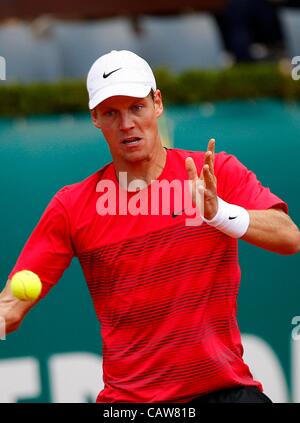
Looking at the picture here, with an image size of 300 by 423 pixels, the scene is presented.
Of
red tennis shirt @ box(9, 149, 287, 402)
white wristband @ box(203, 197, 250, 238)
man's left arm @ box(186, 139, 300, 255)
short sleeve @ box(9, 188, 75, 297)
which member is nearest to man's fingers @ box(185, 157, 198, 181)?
man's left arm @ box(186, 139, 300, 255)

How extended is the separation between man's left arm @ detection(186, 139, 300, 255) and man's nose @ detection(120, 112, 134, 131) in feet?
0.93

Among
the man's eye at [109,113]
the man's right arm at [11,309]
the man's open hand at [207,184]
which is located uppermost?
the man's eye at [109,113]

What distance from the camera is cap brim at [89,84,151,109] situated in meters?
3.23

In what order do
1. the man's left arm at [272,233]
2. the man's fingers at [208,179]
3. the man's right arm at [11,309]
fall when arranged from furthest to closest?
the man's right arm at [11,309], the man's left arm at [272,233], the man's fingers at [208,179]

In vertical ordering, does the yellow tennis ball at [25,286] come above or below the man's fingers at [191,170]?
below

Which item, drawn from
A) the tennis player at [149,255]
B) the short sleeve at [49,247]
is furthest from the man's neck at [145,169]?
the short sleeve at [49,247]

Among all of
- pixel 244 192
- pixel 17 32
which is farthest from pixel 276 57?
pixel 244 192

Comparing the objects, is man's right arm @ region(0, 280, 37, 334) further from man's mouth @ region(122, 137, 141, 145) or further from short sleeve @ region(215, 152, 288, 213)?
short sleeve @ region(215, 152, 288, 213)

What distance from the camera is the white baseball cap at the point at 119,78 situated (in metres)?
3.24

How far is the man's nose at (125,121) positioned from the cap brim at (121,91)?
0.26 feet

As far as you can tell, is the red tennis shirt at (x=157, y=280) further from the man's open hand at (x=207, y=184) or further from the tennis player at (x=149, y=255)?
the man's open hand at (x=207, y=184)

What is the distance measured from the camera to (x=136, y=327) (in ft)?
10.7

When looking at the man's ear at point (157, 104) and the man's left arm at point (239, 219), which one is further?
the man's ear at point (157, 104)
